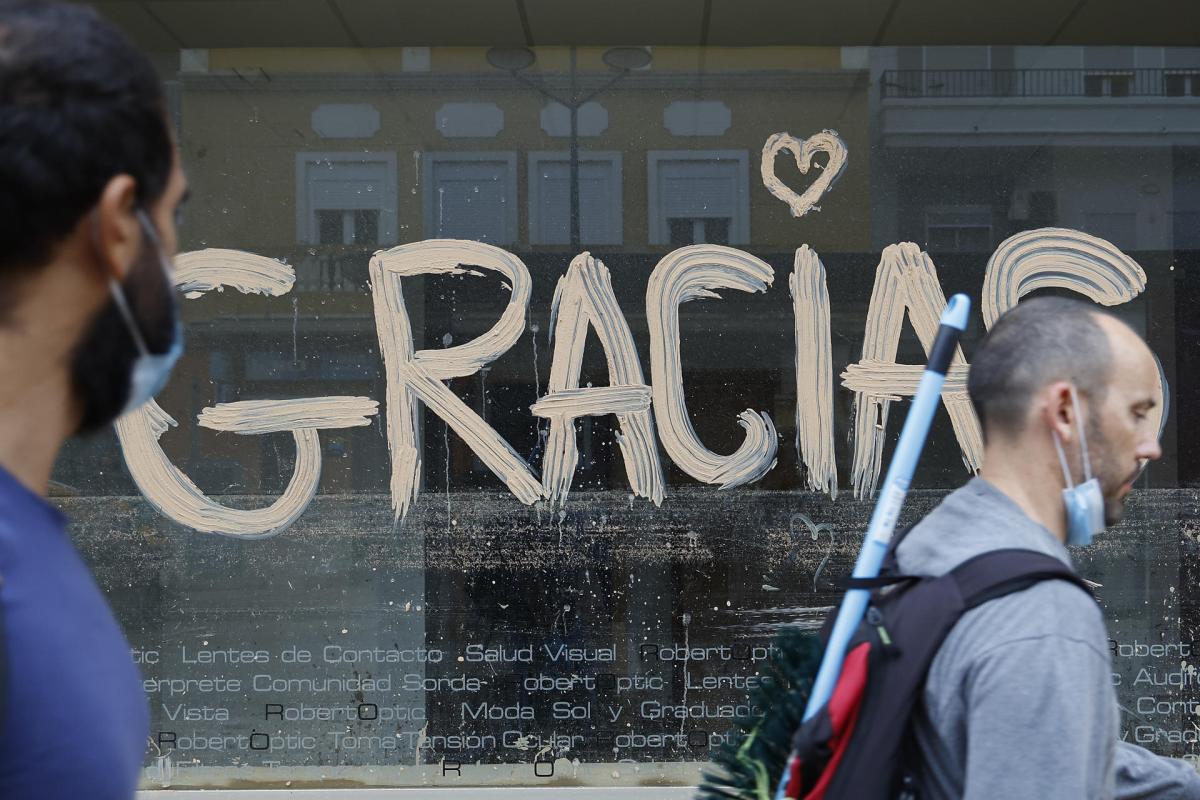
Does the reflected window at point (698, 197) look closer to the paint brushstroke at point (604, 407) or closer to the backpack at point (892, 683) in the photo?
the paint brushstroke at point (604, 407)

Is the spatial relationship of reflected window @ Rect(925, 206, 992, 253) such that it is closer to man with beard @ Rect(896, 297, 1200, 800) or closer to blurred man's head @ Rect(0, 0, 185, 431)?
man with beard @ Rect(896, 297, 1200, 800)

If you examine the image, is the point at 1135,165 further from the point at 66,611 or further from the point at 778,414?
the point at 66,611

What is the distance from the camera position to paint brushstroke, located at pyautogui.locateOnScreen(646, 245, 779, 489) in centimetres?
499

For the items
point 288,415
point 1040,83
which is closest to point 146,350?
point 288,415

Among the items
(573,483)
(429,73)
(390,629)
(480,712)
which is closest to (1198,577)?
(573,483)

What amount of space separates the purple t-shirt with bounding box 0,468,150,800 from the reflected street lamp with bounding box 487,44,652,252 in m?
4.08

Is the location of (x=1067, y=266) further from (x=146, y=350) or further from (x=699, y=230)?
(x=146, y=350)

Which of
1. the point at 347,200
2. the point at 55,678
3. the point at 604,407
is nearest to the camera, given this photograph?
the point at 55,678

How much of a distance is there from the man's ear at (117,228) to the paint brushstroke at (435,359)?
3862 mm

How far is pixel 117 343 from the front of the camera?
1.16 m

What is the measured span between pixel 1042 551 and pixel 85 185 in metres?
1.24

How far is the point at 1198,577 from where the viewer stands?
500 cm

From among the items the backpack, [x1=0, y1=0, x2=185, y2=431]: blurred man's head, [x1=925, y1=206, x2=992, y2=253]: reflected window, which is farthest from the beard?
[x1=925, y1=206, x2=992, y2=253]: reflected window

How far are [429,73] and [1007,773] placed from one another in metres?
4.34
